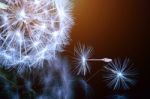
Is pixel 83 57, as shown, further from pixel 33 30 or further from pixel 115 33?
pixel 33 30

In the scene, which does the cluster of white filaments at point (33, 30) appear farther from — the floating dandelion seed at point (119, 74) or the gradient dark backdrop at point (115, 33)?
the floating dandelion seed at point (119, 74)

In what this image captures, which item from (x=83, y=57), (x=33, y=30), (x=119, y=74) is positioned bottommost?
(x=119, y=74)

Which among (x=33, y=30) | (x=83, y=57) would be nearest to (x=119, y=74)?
(x=83, y=57)

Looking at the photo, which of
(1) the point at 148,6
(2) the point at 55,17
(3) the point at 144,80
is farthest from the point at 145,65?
(2) the point at 55,17

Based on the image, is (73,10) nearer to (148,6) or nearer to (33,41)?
(33,41)

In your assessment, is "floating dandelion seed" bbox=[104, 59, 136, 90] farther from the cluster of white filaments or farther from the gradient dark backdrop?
the cluster of white filaments

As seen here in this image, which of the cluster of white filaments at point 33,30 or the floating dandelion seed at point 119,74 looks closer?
the floating dandelion seed at point 119,74

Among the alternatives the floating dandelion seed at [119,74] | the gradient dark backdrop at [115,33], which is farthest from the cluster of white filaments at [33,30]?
the floating dandelion seed at [119,74]
